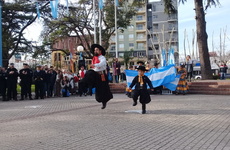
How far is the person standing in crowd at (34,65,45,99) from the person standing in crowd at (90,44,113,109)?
7.95m

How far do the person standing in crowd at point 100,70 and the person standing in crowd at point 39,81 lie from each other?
795cm

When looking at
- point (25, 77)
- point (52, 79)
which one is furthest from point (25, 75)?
point (52, 79)

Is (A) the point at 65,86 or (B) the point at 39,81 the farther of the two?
(A) the point at 65,86

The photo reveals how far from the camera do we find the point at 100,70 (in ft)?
32.6

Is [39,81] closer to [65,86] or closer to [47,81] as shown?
[47,81]

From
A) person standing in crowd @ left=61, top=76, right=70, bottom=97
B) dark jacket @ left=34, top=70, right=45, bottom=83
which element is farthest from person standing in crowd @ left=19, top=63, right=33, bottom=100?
person standing in crowd @ left=61, top=76, right=70, bottom=97

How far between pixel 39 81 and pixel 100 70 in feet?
27.0

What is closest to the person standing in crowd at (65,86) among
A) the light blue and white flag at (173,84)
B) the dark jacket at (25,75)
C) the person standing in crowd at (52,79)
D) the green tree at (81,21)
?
the person standing in crowd at (52,79)

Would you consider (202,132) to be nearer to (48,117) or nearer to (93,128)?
(93,128)

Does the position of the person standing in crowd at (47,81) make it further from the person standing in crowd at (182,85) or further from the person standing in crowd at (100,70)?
the person standing in crowd at (100,70)

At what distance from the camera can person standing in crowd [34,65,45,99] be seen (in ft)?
56.0

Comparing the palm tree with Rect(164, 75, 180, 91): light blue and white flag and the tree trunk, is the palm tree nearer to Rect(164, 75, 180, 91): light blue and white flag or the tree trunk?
the tree trunk

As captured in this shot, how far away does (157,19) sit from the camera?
79.9 meters

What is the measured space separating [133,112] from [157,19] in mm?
72444
